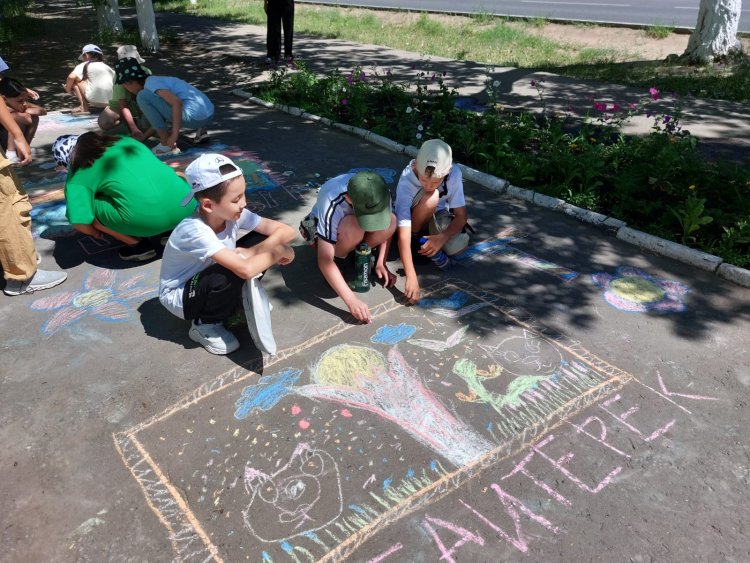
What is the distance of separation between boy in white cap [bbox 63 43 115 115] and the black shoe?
4.50m

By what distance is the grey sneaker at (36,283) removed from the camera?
142 inches

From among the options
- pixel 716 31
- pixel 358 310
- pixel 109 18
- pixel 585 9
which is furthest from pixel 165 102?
pixel 585 9

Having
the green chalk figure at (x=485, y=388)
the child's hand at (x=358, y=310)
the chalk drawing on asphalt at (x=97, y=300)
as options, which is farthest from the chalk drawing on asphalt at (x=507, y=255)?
the chalk drawing on asphalt at (x=97, y=300)

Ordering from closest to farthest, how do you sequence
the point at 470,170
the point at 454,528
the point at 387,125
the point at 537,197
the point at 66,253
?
the point at 454,528, the point at 66,253, the point at 537,197, the point at 470,170, the point at 387,125

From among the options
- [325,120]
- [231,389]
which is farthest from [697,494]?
[325,120]

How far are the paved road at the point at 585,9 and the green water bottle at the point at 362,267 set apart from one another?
1208 centimetres

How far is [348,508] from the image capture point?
88.1 inches

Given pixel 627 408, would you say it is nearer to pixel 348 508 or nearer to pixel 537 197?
pixel 348 508

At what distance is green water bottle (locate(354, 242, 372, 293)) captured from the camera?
351 centimetres

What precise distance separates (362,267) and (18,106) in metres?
4.04

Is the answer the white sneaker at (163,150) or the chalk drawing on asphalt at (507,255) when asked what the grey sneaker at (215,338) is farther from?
the white sneaker at (163,150)

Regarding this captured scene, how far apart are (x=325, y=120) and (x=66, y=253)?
12.7ft

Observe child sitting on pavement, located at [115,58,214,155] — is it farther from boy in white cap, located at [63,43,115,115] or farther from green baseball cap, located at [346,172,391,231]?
green baseball cap, located at [346,172,391,231]

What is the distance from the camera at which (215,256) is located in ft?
8.98
